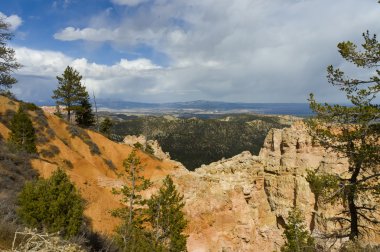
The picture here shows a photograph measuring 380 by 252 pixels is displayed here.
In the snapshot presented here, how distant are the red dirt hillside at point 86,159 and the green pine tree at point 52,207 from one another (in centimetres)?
1903

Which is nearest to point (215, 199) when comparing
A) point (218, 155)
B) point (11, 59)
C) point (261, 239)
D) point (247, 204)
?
point (247, 204)

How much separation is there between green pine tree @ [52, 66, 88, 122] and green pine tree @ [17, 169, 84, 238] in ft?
162

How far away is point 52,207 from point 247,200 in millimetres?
30014

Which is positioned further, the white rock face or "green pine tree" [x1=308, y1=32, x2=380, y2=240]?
the white rock face

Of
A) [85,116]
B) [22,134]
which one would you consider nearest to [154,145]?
[85,116]

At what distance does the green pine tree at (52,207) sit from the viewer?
1562cm

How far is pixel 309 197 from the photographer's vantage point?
41.1m

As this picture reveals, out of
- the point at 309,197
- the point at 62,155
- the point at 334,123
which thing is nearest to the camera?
the point at 334,123

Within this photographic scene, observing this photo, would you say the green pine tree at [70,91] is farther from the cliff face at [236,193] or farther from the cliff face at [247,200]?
the cliff face at [247,200]

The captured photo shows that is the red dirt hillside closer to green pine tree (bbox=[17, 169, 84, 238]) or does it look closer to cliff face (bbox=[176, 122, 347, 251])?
cliff face (bbox=[176, 122, 347, 251])

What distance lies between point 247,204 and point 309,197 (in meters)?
7.96

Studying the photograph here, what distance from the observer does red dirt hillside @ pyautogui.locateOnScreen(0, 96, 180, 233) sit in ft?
126

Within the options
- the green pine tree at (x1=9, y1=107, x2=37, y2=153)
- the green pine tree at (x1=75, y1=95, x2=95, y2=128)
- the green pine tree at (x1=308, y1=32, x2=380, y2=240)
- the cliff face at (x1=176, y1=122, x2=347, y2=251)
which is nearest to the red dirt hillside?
the green pine tree at (x1=9, y1=107, x2=37, y2=153)

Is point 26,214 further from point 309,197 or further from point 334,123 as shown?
point 309,197
